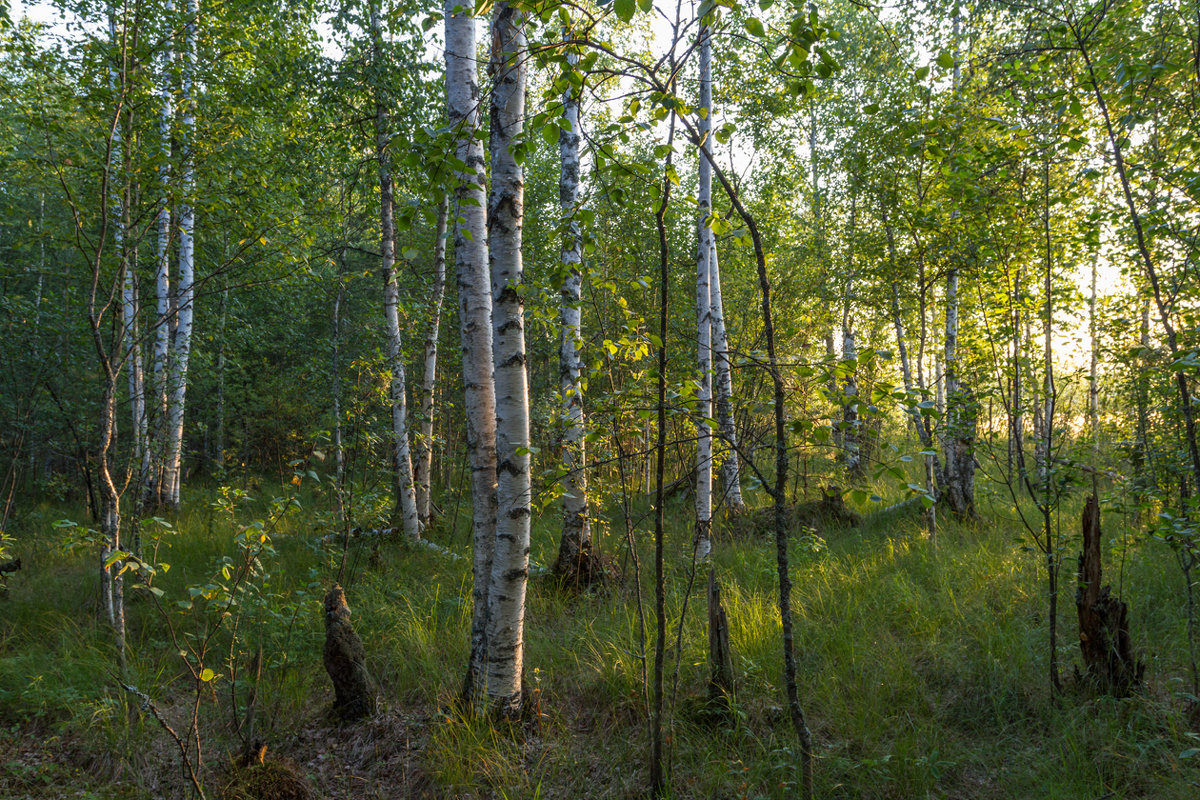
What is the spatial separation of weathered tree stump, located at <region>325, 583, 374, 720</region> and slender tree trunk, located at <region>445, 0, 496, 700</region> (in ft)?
2.36

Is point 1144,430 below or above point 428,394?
below

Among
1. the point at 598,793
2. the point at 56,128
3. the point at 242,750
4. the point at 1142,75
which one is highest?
the point at 56,128

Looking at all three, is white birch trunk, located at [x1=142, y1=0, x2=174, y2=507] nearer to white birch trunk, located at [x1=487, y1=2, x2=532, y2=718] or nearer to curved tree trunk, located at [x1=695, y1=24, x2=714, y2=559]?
white birch trunk, located at [x1=487, y1=2, x2=532, y2=718]

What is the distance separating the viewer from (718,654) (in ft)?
11.8

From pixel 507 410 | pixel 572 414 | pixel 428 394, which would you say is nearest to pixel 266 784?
pixel 507 410

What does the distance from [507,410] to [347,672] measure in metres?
2.16

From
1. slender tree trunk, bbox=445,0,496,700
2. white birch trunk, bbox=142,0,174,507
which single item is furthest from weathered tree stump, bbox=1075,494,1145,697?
white birch trunk, bbox=142,0,174,507

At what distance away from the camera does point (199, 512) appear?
8906mm

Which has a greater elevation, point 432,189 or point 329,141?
point 329,141

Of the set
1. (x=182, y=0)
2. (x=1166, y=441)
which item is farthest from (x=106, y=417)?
(x=1166, y=441)

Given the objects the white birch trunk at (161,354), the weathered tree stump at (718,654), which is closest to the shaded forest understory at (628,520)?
the weathered tree stump at (718,654)

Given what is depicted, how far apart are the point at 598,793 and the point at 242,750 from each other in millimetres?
2047

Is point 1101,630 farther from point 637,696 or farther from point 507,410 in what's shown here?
point 507,410

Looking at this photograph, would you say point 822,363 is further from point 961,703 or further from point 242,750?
point 242,750
